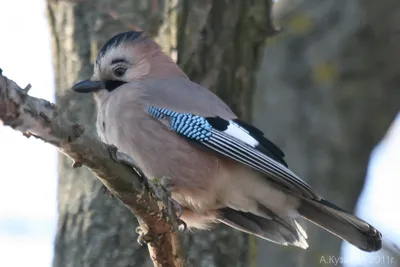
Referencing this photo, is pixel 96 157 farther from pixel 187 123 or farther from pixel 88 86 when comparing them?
pixel 88 86

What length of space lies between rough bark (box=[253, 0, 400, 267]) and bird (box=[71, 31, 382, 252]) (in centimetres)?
185


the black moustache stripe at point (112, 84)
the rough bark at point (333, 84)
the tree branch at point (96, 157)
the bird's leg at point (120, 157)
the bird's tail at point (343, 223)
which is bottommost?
the tree branch at point (96, 157)

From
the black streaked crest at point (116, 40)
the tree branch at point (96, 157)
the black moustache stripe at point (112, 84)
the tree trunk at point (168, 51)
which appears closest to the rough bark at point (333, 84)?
the tree trunk at point (168, 51)

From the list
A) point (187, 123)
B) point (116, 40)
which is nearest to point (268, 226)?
point (187, 123)

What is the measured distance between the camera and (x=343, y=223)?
3.38 metres

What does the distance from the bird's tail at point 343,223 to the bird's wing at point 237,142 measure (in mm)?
79

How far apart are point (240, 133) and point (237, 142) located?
0.07 metres

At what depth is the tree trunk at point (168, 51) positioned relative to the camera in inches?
142

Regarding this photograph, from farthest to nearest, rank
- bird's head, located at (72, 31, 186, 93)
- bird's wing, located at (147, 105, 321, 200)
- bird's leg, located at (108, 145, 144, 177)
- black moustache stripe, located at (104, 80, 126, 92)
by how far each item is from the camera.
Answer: black moustache stripe, located at (104, 80, 126, 92)
bird's head, located at (72, 31, 186, 93)
bird's wing, located at (147, 105, 321, 200)
bird's leg, located at (108, 145, 144, 177)

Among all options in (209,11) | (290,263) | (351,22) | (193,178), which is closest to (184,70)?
(209,11)

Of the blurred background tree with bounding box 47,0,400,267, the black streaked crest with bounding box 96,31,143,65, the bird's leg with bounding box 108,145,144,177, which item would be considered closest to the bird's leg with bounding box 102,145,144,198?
the bird's leg with bounding box 108,145,144,177

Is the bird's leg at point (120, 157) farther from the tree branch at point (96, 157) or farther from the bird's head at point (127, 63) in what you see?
the bird's head at point (127, 63)

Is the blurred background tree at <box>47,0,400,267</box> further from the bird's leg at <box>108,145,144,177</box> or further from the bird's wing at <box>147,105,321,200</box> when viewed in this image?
the bird's leg at <box>108,145,144,177</box>

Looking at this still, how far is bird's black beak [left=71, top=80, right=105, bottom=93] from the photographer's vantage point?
11.9ft
